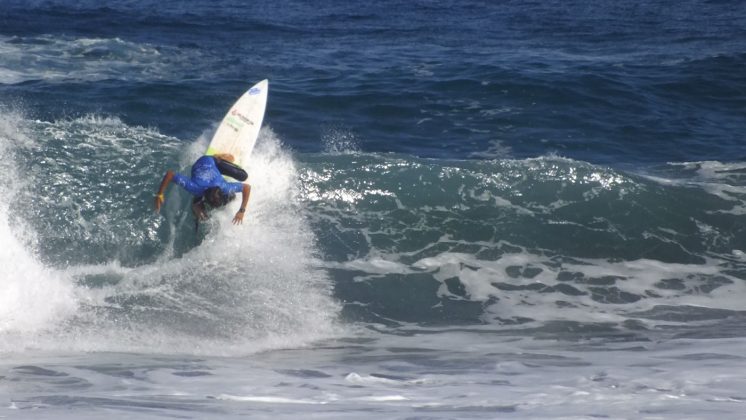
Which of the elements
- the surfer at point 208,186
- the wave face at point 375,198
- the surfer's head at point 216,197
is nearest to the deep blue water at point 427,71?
the wave face at point 375,198

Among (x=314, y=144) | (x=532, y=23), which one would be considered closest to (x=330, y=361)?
(x=314, y=144)

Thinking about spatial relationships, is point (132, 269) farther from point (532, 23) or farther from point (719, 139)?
point (532, 23)

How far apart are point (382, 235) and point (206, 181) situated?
230 centimetres

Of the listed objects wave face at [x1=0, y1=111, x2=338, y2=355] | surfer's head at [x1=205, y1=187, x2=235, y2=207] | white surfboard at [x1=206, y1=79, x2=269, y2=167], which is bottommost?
wave face at [x1=0, y1=111, x2=338, y2=355]

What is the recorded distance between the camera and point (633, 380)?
717cm

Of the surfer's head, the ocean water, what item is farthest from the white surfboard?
the surfer's head

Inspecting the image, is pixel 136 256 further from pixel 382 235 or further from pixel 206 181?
pixel 382 235

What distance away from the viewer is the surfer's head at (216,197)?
10.8m

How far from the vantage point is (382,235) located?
1191 cm

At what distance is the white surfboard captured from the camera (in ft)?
39.8

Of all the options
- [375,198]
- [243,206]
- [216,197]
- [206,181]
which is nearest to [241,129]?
[206,181]

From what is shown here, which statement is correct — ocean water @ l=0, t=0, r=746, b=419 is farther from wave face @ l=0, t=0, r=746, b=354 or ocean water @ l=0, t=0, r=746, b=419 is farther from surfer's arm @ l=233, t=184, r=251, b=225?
surfer's arm @ l=233, t=184, r=251, b=225

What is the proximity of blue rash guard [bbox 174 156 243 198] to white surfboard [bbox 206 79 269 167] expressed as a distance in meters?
1.02

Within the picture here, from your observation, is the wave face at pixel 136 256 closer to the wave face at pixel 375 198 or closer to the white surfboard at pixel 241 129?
the wave face at pixel 375 198
